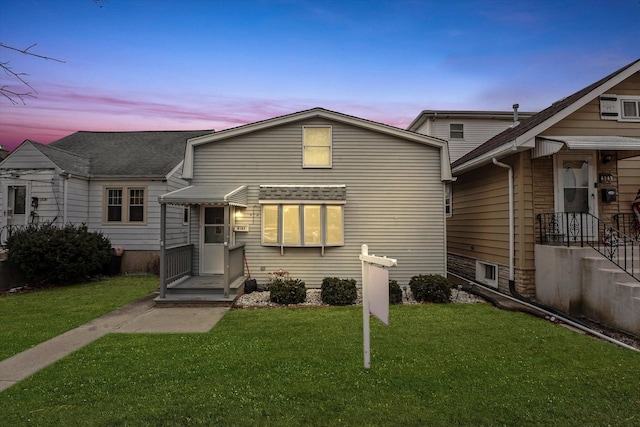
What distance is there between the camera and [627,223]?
8.69 meters

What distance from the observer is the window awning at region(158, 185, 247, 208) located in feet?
27.3

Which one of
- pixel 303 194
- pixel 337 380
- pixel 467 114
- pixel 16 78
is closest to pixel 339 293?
pixel 303 194

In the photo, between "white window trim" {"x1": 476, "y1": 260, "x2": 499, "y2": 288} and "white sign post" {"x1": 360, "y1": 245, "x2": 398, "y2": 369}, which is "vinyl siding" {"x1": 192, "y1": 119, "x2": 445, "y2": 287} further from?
"white sign post" {"x1": 360, "y1": 245, "x2": 398, "y2": 369}

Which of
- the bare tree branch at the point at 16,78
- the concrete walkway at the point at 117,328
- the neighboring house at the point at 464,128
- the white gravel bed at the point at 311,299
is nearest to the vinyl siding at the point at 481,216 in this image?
the white gravel bed at the point at 311,299

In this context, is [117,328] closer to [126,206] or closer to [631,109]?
[126,206]

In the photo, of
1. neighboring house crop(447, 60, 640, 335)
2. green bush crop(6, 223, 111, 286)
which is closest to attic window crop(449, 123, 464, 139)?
neighboring house crop(447, 60, 640, 335)

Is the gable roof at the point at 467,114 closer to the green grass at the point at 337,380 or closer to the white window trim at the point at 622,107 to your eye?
the white window trim at the point at 622,107

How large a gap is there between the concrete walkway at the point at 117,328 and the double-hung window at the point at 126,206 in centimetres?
563

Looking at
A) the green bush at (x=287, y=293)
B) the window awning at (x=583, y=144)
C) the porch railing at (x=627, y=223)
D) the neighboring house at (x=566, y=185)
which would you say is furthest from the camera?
the porch railing at (x=627, y=223)

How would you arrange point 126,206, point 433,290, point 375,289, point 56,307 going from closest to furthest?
point 375,289 < point 56,307 < point 433,290 < point 126,206

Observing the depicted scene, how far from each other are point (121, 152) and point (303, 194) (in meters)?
10.2

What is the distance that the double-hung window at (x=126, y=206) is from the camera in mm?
13359

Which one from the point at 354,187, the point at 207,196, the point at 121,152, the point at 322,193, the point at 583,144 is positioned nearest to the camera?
the point at 583,144

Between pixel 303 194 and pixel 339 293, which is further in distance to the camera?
pixel 303 194
